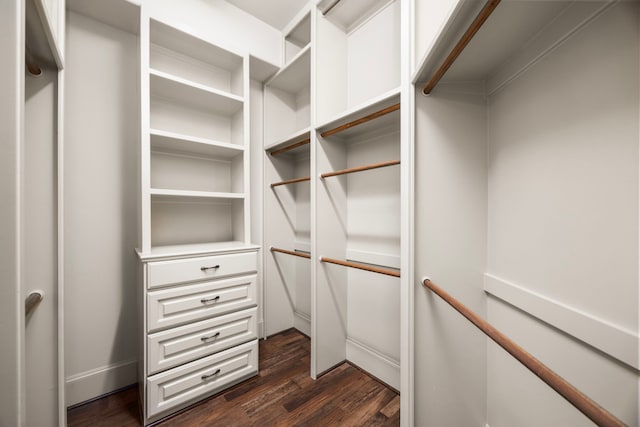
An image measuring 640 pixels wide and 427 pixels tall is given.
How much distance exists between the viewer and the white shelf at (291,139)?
173cm

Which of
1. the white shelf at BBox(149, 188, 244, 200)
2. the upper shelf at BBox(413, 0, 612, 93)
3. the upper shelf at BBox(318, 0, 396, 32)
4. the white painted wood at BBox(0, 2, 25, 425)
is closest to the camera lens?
the white painted wood at BBox(0, 2, 25, 425)

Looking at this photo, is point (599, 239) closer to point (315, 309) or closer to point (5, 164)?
point (315, 309)

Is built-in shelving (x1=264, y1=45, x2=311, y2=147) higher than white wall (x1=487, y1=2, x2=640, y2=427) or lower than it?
higher

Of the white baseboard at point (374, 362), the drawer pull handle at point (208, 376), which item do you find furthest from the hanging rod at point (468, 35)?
the drawer pull handle at point (208, 376)

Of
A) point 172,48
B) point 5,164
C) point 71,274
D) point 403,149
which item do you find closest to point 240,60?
point 172,48

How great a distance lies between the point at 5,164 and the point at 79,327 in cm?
135

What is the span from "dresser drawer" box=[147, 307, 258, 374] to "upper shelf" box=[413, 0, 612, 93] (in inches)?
64.3

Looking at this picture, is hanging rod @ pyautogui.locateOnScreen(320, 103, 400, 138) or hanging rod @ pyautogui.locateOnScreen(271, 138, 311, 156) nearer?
hanging rod @ pyautogui.locateOnScreen(320, 103, 400, 138)

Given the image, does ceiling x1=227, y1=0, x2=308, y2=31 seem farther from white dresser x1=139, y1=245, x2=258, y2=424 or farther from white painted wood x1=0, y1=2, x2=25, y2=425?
white dresser x1=139, y1=245, x2=258, y2=424

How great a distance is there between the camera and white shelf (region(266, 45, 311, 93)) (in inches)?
71.5

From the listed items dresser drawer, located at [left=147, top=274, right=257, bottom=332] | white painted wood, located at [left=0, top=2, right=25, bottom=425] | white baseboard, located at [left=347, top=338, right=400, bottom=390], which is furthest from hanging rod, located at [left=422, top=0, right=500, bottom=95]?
white baseboard, located at [left=347, top=338, right=400, bottom=390]

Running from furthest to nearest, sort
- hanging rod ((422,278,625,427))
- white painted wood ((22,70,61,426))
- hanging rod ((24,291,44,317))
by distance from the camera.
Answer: white painted wood ((22,70,61,426))
hanging rod ((24,291,44,317))
hanging rod ((422,278,625,427))

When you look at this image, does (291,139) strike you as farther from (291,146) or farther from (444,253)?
(444,253)

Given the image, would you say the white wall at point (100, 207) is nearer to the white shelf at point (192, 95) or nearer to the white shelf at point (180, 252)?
the white shelf at point (192, 95)
